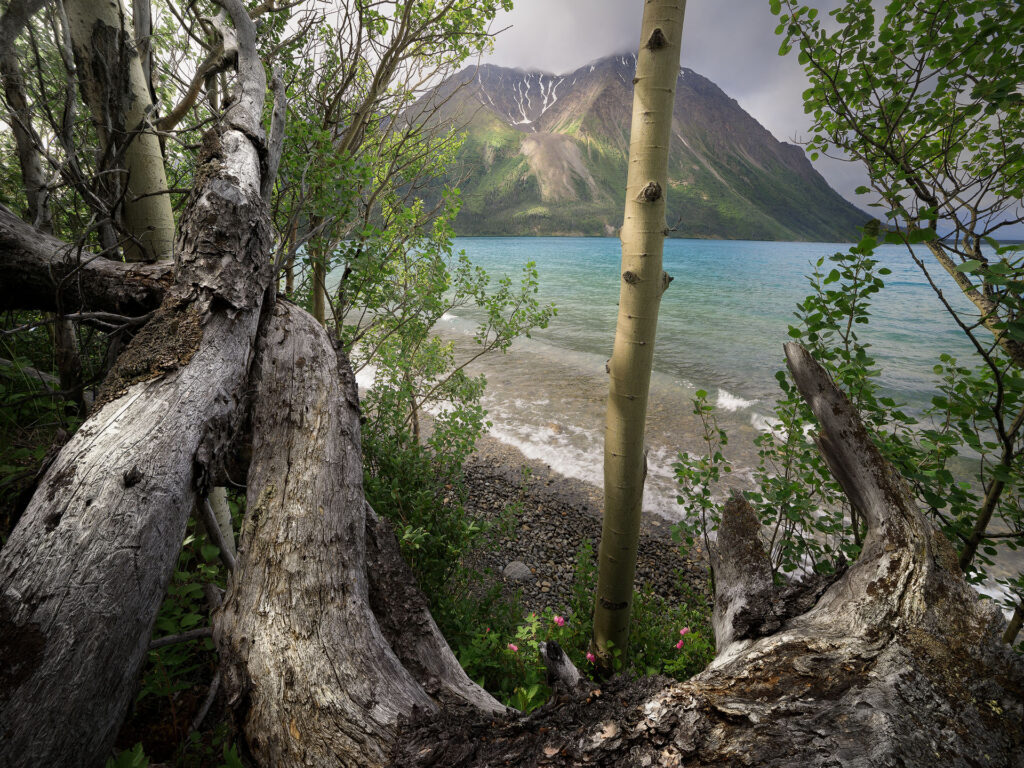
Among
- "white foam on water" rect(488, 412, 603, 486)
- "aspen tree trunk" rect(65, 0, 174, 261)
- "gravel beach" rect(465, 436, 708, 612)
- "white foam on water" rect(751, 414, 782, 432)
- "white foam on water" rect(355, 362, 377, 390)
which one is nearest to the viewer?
"aspen tree trunk" rect(65, 0, 174, 261)

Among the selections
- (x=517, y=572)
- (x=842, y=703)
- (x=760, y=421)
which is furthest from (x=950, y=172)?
(x=760, y=421)

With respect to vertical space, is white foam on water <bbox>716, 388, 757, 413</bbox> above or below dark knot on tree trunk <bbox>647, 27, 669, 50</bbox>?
below

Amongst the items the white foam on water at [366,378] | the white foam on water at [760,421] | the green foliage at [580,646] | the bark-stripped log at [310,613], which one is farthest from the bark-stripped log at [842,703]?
the white foam on water at [366,378]

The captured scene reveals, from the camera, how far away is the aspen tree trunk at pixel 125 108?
2.42 meters

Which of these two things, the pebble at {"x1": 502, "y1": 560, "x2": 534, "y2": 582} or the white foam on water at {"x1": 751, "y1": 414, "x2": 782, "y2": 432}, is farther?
the white foam on water at {"x1": 751, "y1": 414, "x2": 782, "y2": 432}

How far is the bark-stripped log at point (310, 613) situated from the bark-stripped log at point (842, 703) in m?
0.16

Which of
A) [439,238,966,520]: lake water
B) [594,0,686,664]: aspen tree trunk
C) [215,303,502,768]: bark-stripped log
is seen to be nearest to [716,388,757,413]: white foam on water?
[439,238,966,520]: lake water

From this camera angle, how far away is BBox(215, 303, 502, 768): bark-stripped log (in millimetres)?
1058

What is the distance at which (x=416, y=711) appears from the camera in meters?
1.13

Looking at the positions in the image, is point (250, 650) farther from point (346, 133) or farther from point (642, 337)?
point (346, 133)

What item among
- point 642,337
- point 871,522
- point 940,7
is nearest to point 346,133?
point 642,337

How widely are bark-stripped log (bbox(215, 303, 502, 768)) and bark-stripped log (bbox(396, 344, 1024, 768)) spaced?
0.16 meters

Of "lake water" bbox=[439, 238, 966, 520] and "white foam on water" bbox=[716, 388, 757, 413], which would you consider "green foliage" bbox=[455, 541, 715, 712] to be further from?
"white foam on water" bbox=[716, 388, 757, 413]

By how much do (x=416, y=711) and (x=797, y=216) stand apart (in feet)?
738
